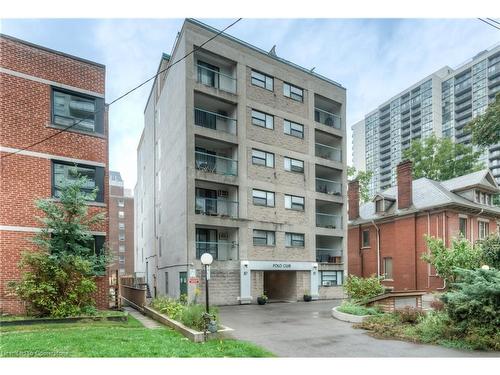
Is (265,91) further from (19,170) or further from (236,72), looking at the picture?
(19,170)

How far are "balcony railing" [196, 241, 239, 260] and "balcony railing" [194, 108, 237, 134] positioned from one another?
261 inches

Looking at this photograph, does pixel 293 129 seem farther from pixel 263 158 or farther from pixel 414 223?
pixel 414 223

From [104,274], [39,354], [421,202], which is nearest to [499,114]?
[421,202]

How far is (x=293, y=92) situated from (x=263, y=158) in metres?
5.41

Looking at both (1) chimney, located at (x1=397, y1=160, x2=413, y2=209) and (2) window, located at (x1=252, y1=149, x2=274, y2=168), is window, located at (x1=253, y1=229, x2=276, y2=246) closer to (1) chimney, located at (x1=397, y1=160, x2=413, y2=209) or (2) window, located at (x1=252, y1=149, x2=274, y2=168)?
(2) window, located at (x1=252, y1=149, x2=274, y2=168)

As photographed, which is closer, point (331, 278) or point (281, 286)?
point (281, 286)

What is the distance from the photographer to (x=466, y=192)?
27562mm

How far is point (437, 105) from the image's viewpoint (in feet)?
65.7

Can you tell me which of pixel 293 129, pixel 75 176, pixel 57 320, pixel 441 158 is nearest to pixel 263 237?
pixel 293 129

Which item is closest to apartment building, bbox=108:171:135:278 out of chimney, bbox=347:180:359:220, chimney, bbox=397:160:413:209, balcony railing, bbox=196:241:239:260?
chimney, bbox=347:180:359:220

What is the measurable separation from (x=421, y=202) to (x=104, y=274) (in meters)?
21.2

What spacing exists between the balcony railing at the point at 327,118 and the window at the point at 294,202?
6.62 meters

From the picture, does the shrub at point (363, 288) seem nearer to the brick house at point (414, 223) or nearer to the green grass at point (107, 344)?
the green grass at point (107, 344)

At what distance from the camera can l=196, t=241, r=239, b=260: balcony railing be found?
21609 millimetres
